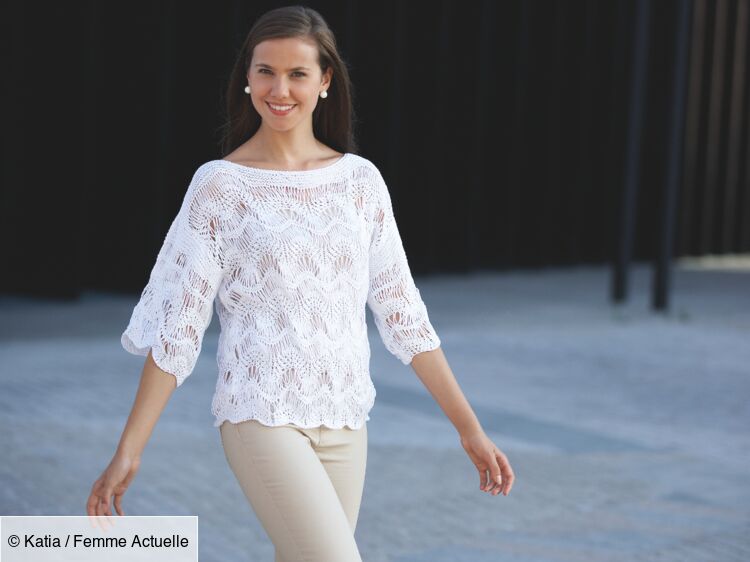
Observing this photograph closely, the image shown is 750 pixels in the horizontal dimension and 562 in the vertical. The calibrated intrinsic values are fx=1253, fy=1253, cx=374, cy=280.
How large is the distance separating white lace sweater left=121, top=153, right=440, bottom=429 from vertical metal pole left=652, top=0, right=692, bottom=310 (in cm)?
999

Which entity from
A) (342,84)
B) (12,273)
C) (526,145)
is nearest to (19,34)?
(12,273)

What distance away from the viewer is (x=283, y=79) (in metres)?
2.80

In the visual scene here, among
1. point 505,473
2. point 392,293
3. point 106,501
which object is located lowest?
point 505,473

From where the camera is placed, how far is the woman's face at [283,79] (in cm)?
280

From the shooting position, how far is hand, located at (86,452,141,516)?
252cm

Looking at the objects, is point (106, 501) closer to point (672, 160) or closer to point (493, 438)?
point (493, 438)

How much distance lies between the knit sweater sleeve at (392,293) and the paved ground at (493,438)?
208 cm

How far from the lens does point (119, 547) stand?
247 cm

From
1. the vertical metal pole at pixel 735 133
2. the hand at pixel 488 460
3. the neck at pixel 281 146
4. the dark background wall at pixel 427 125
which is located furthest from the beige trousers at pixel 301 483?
the vertical metal pole at pixel 735 133

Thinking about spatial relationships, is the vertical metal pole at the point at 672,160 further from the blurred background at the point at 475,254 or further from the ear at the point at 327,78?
the ear at the point at 327,78

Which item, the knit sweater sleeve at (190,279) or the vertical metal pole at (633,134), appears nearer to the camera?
the knit sweater sleeve at (190,279)

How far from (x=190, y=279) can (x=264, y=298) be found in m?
0.17

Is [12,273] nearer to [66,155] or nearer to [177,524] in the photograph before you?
[66,155]

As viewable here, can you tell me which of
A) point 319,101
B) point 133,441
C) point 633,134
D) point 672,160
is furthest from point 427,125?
point 133,441
